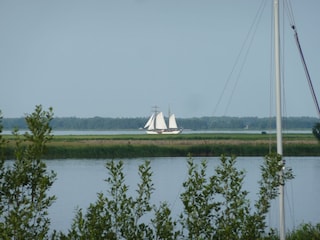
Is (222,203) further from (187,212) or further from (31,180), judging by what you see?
(31,180)

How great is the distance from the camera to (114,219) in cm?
573

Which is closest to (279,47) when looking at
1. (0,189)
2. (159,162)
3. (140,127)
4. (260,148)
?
(0,189)

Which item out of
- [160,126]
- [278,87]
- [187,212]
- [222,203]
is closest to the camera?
[187,212]

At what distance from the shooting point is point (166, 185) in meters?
22.7

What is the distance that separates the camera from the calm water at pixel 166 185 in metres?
16.8

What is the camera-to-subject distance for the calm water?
55.3 feet

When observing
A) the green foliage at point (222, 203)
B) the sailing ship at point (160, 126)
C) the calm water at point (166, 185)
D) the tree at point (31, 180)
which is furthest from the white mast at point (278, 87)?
the sailing ship at point (160, 126)

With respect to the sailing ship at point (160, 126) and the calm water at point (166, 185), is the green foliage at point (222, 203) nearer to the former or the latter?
the calm water at point (166, 185)

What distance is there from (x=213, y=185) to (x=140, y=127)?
83.8 metres

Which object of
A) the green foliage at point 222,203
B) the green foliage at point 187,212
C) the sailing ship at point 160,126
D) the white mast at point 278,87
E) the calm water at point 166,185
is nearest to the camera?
the green foliage at point 187,212

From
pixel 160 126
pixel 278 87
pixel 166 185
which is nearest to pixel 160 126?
pixel 160 126

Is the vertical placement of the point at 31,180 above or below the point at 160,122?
below

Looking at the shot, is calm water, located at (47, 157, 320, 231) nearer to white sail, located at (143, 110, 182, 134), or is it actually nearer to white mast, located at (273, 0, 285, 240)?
white mast, located at (273, 0, 285, 240)

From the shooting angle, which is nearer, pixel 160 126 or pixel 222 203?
pixel 222 203
